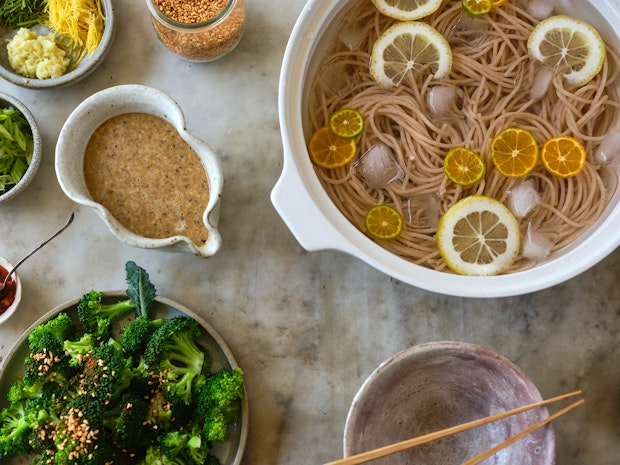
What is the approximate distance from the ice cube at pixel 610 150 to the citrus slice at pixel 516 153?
0.25 metres

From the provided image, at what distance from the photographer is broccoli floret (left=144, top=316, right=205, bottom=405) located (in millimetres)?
2598

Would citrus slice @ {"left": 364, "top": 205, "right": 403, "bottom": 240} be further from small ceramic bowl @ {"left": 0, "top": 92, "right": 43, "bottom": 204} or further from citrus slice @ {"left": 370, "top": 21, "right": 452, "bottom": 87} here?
small ceramic bowl @ {"left": 0, "top": 92, "right": 43, "bottom": 204}

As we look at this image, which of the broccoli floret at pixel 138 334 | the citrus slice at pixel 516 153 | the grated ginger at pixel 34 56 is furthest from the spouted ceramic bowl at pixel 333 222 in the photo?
the grated ginger at pixel 34 56

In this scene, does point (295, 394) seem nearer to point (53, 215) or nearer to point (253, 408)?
point (253, 408)

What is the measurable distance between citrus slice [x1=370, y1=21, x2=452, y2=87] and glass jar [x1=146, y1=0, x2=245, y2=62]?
22.5 inches

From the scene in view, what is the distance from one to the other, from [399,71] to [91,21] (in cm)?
125

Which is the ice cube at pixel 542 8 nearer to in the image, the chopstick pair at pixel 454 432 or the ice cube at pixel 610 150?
the ice cube at pixel 610 150

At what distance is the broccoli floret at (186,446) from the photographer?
2553 mm

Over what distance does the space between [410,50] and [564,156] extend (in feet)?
2.20

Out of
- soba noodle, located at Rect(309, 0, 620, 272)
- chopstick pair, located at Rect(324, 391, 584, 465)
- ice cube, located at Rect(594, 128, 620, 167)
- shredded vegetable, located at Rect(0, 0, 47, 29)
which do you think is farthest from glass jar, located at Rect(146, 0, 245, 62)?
chopstick pair, located at Rect(324, 391, 584, 465)

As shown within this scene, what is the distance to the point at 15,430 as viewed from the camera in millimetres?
2619

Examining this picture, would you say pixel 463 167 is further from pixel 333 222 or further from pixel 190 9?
pixel 190 9

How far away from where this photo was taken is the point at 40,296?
288cm

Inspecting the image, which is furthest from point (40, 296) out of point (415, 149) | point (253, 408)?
point (415, 149)
